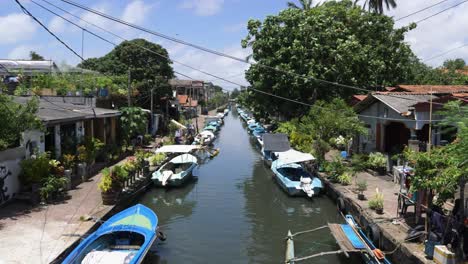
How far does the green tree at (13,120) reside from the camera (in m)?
15.2

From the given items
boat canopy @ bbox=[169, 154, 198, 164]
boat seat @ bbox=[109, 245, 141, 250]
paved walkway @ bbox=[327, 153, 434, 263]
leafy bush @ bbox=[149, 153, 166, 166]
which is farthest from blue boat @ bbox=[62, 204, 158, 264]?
leafy bush @ bbox=[149, 153, 166, 166]

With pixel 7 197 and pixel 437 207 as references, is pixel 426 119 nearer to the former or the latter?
pixel 437 207

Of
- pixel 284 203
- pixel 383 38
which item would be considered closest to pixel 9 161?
pixel 284 203

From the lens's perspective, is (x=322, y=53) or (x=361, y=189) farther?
(x=322, y=53)

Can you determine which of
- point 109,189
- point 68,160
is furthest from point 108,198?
point 68,160

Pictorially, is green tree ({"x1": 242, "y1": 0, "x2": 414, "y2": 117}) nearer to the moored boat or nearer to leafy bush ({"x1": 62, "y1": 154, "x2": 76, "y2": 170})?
the moored boat

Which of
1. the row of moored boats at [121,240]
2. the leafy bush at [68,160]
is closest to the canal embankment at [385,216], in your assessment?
the row of moored boats at [121,240]

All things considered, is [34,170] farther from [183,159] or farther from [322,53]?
[322,53]

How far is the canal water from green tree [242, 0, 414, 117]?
30.0ft

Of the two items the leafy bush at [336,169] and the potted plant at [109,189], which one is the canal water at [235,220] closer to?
the leafy bush at [336,169]

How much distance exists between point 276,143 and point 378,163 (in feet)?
30.5

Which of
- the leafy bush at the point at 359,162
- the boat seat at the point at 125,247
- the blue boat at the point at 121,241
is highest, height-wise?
the leafy bush at the point at 359,162

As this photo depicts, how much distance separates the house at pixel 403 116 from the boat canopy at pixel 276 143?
4.94 meters

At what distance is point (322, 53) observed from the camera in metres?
34.3
